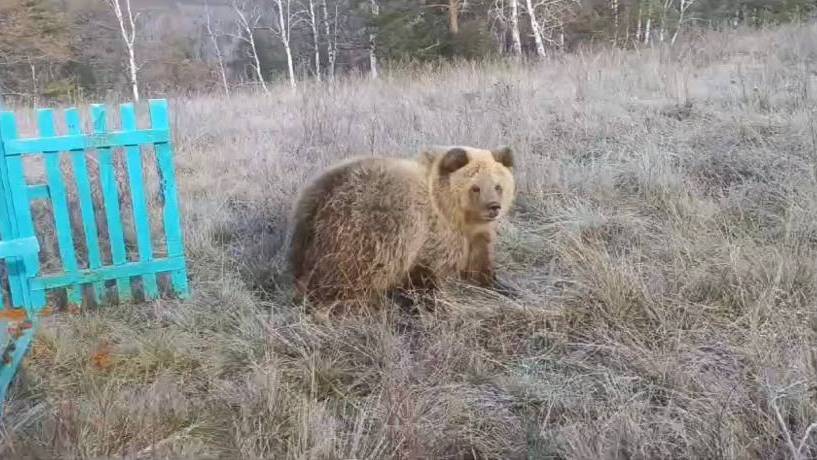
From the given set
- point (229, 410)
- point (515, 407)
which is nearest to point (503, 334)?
point (515, 407)

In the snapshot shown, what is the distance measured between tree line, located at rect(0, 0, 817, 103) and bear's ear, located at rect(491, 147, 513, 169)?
11.7 meters

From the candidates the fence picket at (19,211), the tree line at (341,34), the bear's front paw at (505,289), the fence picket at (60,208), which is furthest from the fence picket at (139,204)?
the tree line at (341,34)

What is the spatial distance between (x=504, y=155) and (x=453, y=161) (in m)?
0.36

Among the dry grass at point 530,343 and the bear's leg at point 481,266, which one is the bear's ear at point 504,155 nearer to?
the bear's leg at point 481,266

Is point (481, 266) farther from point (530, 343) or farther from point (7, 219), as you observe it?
point (7, 219)

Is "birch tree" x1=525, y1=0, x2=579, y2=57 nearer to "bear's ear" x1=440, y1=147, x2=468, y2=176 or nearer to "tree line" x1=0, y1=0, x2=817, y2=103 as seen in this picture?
"tree line" x1=0, y1=0, x2=817, y2=103

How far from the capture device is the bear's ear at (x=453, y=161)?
3578mm

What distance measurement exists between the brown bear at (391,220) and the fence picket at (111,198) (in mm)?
1236

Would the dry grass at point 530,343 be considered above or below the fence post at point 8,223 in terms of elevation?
below

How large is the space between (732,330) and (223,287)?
2.86 meters

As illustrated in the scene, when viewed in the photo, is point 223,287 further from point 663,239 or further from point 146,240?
point 663,239

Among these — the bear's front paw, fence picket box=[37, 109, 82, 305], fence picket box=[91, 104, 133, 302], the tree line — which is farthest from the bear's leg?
the tree line

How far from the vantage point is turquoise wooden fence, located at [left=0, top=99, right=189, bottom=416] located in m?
3.76

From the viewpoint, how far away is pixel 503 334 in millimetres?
3289
